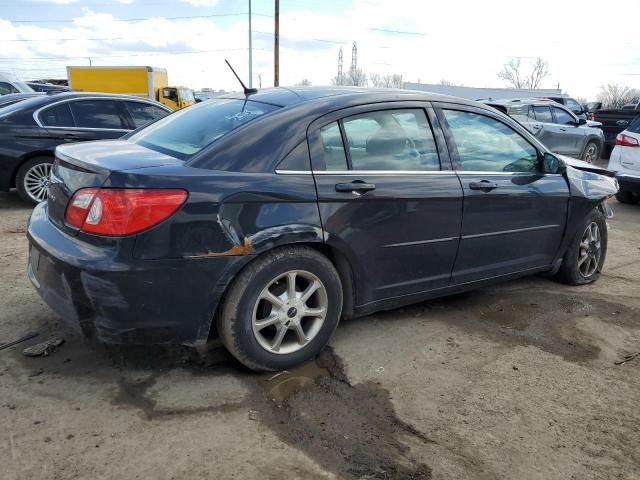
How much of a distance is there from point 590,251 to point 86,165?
4152mm

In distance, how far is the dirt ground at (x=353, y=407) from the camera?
241 cm

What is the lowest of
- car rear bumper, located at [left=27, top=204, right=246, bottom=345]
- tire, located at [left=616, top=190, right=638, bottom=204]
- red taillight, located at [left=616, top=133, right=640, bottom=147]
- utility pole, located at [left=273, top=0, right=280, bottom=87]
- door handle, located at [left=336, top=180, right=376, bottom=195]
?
tire, located at [left=616, top=190, right=638, bottom=204]

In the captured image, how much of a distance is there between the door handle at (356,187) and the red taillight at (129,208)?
35.4 inches

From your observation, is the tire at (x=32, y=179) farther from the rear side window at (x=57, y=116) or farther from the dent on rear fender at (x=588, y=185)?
the dent on rear fender at (x=588, y=185)

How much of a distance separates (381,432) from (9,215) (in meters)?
6.15

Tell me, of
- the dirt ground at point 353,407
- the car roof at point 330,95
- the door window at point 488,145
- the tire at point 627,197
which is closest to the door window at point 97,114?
the dirt ground at point 353,407

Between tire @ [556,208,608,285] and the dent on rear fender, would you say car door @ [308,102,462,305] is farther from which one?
tire @ [556,208,608,285]

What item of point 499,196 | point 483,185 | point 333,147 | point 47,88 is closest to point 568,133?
point 499,196

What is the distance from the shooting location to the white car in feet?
28.3

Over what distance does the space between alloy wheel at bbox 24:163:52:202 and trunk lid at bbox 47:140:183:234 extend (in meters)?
4.53

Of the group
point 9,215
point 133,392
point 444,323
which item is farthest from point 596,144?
point 133,392

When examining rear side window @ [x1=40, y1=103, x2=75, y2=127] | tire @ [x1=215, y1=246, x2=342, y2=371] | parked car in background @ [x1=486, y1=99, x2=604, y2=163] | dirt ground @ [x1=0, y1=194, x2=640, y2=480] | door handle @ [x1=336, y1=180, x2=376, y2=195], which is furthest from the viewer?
parked car in background @ [x1=486, y1=99, x2=604, y2=163]

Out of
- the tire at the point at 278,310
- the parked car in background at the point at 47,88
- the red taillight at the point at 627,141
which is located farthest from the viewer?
the parked car in background at the point at 47,88

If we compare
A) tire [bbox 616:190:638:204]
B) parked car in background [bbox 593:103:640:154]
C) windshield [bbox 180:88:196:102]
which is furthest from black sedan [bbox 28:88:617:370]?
windshield [bbox 180:88:196:102]
